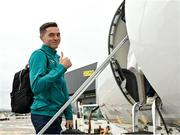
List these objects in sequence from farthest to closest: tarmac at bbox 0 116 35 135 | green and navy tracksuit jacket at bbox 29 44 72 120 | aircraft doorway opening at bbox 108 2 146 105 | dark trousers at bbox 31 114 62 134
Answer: tarmac at bbox 0 116 35 135 → aircraft doorway opening at bbox 108 2 146 105 → dark trousers at bbox 31 114 62 134 → green and navy tracksuit jacket at bbox 29 44 72 120

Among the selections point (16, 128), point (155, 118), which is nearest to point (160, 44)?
point (155, 118)

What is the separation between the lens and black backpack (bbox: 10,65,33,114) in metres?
3.82

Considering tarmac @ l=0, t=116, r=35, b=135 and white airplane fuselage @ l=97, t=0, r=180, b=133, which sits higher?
white airplane fuselage @ l=97, t=0, r=180, b=133

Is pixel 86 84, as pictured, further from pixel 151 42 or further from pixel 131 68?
pixel 131 68

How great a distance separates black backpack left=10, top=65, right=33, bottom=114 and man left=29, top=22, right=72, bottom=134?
0.22 feet

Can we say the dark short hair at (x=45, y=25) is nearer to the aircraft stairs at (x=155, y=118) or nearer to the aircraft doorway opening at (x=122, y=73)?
the aircraft doorway opening at (x=122, y=73)

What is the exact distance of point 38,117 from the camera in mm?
3779

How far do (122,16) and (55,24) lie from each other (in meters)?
0.92

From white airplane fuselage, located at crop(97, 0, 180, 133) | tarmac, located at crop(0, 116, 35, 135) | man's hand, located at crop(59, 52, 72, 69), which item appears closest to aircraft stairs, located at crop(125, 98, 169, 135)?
white airplane fuselage, located at crop(97, 0, 180, 133)

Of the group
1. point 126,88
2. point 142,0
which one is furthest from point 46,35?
point 126,88

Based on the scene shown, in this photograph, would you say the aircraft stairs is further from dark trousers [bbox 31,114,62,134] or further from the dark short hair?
the dark short hair

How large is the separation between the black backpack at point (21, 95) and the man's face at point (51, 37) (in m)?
0.39

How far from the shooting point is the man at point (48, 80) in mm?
3648

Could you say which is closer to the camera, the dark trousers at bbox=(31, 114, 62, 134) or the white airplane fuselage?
the white airplane fuselage
